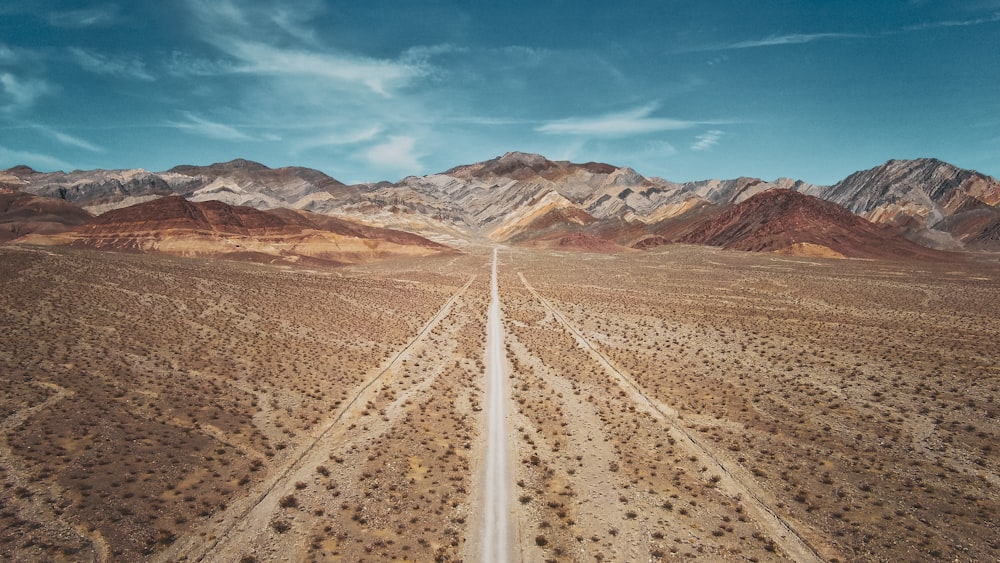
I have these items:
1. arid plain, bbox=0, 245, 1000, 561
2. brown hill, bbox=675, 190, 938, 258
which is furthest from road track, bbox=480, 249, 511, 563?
brown hill, bbox=675, 190, 938, 258

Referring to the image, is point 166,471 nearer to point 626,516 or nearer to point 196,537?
point 196,537

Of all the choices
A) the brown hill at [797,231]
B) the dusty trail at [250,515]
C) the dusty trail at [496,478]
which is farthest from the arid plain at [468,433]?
the brown hill at [797,231]

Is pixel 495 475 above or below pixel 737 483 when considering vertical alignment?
below

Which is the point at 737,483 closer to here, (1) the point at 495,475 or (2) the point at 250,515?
(1) the point at 495,475

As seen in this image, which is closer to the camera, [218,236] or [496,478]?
[496,478]

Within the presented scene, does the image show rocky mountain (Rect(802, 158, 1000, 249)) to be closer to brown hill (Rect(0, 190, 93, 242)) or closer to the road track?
the road track

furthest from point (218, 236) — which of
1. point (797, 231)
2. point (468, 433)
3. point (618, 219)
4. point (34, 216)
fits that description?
point (618, 219)

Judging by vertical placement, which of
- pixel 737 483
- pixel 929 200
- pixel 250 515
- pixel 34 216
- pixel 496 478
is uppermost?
pixel 929 200

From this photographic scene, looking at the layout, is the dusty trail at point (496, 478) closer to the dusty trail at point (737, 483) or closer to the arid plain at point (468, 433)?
the arid plain at point (468, 433)
